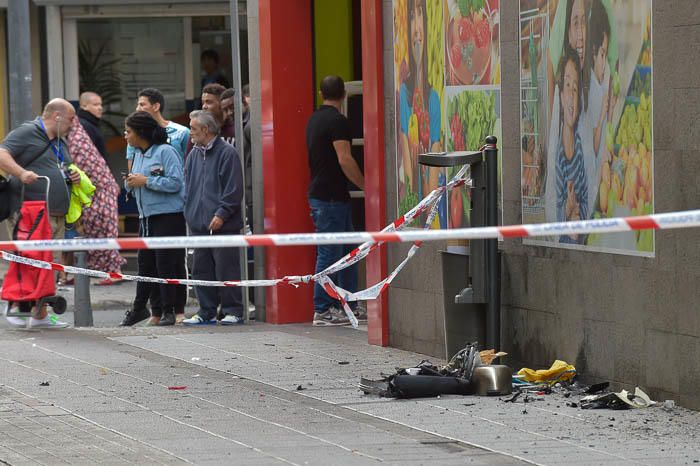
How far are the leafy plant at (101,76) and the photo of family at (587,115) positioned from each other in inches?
485

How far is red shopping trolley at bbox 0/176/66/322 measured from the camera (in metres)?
12.3

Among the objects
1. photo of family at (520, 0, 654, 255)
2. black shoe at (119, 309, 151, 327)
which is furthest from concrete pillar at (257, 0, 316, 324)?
photo of family at (520, 0, 654, 255)

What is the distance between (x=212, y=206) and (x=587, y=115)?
504 cm

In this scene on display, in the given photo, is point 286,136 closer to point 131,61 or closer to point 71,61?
point 71,61

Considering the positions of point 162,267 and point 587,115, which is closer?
point 587,115

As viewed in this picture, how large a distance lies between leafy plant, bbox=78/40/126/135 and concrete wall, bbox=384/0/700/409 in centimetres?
1213

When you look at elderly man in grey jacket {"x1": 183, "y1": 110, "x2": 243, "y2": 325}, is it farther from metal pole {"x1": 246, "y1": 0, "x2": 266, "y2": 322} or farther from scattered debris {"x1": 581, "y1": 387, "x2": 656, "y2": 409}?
scattered debris {"x1": 581, "y1": 387, "x2": 656, "y2": 409}

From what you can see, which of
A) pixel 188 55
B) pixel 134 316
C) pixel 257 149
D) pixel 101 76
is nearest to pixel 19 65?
pixel 257 149

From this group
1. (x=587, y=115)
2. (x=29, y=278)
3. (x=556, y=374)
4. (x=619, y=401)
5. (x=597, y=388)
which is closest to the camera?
(x=619, y=401)

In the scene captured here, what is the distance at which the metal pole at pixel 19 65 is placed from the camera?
15648 millimetres

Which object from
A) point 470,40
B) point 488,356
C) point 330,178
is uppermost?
point 470,40

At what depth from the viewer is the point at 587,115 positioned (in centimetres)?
843

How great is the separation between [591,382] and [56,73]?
→ 13.1 meters

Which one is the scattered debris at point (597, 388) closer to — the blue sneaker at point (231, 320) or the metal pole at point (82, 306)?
the blue sneaker at point (231, 320)
